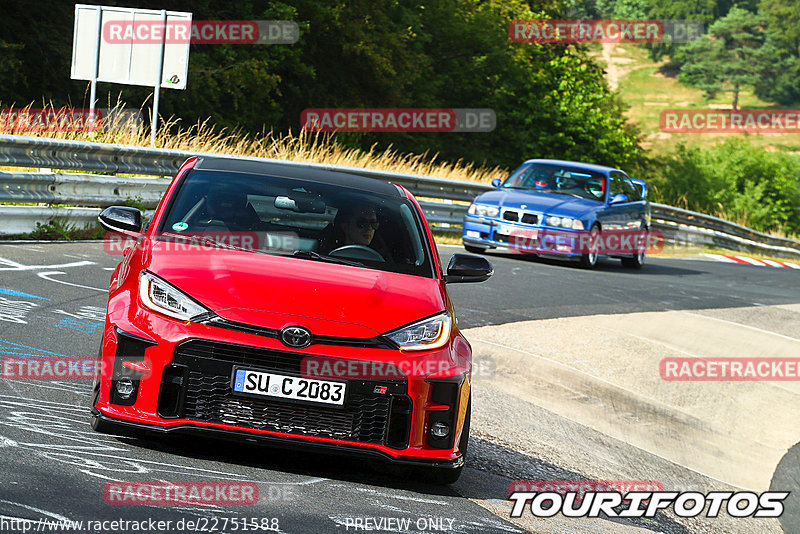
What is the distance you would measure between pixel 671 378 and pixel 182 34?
11.7 metres

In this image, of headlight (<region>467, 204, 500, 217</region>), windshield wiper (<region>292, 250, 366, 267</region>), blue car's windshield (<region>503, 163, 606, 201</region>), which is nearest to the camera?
windshield wiper (<region>292, 250, 366, 267</region>)

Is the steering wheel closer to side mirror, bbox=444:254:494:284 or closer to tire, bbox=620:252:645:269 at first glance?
side mirror, bbox=444:254:494:284

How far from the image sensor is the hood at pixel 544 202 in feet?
55.2

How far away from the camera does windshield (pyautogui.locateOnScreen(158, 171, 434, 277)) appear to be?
18.6 ft

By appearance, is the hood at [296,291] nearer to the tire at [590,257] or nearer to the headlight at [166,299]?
the headlight at [166,299]

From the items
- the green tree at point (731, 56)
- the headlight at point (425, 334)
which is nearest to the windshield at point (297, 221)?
the headlight at point (425, 334)

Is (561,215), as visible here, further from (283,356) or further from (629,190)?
(283,356)

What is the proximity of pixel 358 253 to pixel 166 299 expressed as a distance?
124cm

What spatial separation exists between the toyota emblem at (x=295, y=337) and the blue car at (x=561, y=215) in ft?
40.4

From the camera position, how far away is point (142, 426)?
4.74m

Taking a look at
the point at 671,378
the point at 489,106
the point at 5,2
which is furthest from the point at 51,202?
the point at 489,106

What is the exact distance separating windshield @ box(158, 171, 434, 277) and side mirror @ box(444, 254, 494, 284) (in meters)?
0.23

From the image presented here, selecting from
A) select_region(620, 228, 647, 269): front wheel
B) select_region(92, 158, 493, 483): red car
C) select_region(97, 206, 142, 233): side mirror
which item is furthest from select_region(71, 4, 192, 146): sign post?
select_region(92, 158, 493, 483): red car

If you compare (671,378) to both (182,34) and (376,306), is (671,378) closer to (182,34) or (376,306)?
(376,306)
